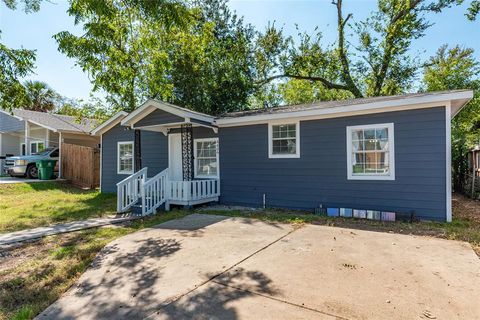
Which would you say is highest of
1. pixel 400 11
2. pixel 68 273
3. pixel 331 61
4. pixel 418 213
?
pixel 400 11

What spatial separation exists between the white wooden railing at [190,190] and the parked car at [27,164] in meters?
10.6

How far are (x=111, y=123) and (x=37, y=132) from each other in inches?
415

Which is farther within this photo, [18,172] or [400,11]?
[400,11]

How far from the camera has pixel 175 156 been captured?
10.1m

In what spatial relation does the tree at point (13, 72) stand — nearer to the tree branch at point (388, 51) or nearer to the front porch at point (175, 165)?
the front porch at point (175, 165)

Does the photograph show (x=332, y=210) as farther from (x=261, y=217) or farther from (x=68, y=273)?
(x=68, y=273)

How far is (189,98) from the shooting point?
15.2m

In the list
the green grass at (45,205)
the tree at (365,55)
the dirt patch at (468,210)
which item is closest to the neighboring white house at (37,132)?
the green grass at (45,205)

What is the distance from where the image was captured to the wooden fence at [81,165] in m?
13.7

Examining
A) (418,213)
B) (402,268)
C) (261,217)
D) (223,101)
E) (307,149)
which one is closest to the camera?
(402,268)

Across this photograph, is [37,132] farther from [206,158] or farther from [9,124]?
[206,158]

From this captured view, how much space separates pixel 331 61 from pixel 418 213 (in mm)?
14684

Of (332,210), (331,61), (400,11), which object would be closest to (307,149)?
(332,210)

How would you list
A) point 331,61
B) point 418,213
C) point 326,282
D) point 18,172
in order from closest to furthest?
point 326,282 → point 418,213 → point 18,172 → point 331,61
